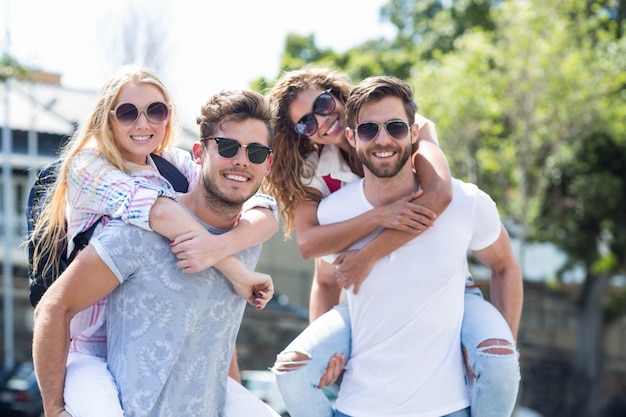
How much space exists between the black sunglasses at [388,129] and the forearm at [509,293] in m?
→ 0.80

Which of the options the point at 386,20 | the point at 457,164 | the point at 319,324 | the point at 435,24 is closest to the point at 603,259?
the point at 457,164

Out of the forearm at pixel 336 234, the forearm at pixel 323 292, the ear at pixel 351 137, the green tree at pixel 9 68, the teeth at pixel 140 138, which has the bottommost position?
the green tree at pixel 9 68

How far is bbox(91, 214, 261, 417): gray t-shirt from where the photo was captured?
9.01 ft

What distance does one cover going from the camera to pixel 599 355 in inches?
832

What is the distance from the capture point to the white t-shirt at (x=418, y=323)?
128 inches

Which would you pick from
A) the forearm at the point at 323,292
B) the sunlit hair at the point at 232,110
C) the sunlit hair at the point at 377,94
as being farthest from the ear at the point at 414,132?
the forearm at the point at 323,292

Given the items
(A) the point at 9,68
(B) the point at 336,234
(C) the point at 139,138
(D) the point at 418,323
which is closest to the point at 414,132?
(B) the point at 336,234

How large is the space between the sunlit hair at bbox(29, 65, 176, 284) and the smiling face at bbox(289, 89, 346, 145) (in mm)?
717

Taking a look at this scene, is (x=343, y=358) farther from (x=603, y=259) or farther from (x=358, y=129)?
(x=603, y=259)

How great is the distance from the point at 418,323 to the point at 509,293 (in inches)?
20.4

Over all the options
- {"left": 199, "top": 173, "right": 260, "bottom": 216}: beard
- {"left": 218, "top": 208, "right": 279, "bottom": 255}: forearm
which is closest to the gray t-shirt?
{"left": 218, "top": 208, "right": 279, "bottom": 255}: forearm

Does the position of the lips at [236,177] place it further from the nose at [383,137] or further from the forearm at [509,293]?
the forearm at [509,293]

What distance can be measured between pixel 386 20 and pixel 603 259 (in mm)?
10956

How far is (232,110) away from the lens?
3.01 m
